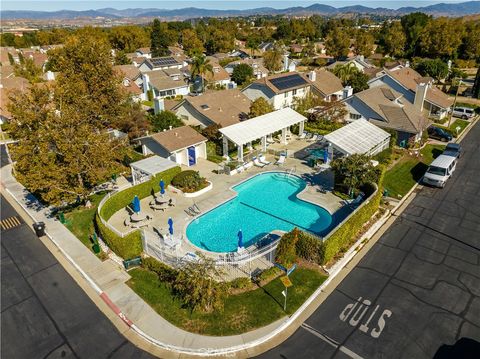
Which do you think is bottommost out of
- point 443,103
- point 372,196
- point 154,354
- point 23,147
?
point 443,103

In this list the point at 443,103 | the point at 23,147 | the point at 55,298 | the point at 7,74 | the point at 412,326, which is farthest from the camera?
the point at 7,74

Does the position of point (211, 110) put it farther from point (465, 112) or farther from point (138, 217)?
point (465, 112)

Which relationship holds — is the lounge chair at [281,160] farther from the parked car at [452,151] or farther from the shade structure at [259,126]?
the parked car at [452,151]

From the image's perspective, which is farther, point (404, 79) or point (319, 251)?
point (404, 79)

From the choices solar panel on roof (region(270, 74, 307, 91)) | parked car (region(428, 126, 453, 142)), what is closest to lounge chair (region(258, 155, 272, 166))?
solar panel on roof (region(270, 74, 307, 91))

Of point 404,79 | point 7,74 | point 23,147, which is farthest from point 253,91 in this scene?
point 7,74

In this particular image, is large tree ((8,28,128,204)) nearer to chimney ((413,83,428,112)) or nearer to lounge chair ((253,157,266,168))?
lounge chair ((253,157,266,168))

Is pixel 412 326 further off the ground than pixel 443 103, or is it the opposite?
pixel 412 326

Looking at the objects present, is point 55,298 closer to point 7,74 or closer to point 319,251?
point 319,251
